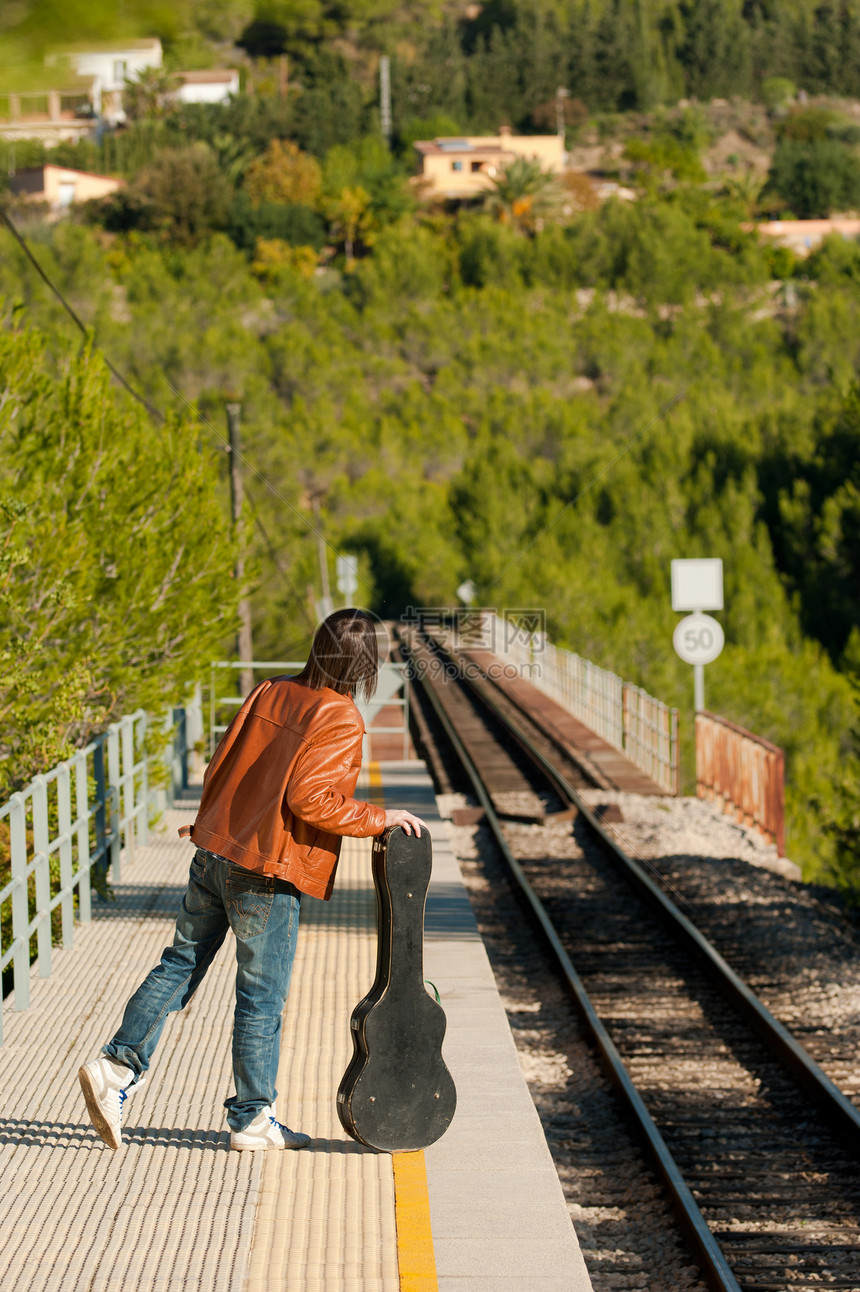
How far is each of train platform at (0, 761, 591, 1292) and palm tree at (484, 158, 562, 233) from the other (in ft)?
322

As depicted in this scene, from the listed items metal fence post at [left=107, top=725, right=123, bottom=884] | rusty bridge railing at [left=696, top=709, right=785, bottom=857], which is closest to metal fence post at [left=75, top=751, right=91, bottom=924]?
metal fence post at [left=107, top=725, right=123, bottom=884]

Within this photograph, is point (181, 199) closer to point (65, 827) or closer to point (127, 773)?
point (127, 773)

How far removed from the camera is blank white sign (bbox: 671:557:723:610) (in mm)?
20250

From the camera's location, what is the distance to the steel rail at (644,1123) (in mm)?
4871

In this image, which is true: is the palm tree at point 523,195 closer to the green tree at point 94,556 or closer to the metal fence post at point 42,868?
the green tree at point 94,556

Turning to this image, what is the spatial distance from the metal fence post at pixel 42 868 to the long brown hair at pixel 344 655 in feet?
8.22

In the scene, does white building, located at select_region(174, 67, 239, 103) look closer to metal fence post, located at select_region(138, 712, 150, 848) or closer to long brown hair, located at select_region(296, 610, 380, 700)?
metal fence post, located at select_region(138, 712, 150, 848)

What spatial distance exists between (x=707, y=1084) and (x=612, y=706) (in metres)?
15.7

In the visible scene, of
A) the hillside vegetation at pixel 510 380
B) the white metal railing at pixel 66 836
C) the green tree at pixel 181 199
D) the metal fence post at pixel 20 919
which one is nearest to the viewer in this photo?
the metal fence post at pixel 20 919

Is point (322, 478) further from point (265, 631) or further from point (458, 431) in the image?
point (265, 631)

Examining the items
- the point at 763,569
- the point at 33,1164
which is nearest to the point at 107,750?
the point at 33,1164

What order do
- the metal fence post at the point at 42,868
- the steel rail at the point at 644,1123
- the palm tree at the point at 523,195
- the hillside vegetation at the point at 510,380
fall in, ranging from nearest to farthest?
1. the steel rail at the point at 644,1123
2. the metal fence post at the point at 42,868
3. the hillside vegetation at the point at 510,380
4. the palm tree at the point at 523,195

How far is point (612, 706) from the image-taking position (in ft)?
75.0

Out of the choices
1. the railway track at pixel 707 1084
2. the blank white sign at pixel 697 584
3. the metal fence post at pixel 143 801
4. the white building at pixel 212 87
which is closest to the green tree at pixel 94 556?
the metal fence post at pixel 143 801
